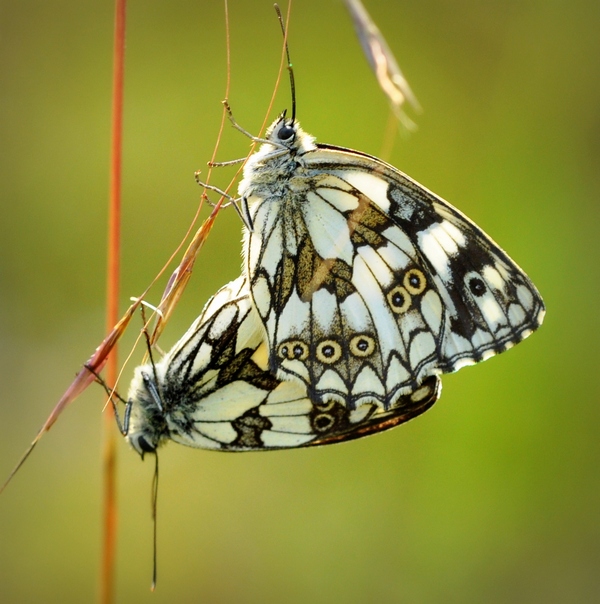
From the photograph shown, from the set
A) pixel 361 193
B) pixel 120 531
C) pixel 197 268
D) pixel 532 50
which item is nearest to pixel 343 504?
pixel 120 531

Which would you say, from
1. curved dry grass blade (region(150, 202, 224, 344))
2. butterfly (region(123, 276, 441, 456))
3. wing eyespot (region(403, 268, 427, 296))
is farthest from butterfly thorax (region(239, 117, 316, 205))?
curved dry grass blade (region(150, 202, 224, 344))

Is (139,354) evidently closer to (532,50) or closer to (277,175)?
(277,175)

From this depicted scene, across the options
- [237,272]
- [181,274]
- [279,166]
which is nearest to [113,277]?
[181,274]

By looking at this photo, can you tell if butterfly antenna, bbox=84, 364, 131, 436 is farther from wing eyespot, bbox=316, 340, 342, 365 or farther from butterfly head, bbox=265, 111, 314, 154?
butterfly head, bbox=265, 111, 314, 154

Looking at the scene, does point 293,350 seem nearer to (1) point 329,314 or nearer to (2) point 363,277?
(1) point 329,314

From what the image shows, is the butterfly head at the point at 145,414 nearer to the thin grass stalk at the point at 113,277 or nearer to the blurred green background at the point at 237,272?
the thin grass stalk at the point at 113,277

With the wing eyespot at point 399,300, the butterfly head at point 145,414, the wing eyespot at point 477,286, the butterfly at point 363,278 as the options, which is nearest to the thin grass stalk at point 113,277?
the butterfly head at point 145,414

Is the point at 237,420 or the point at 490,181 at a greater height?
the point at 490,181
